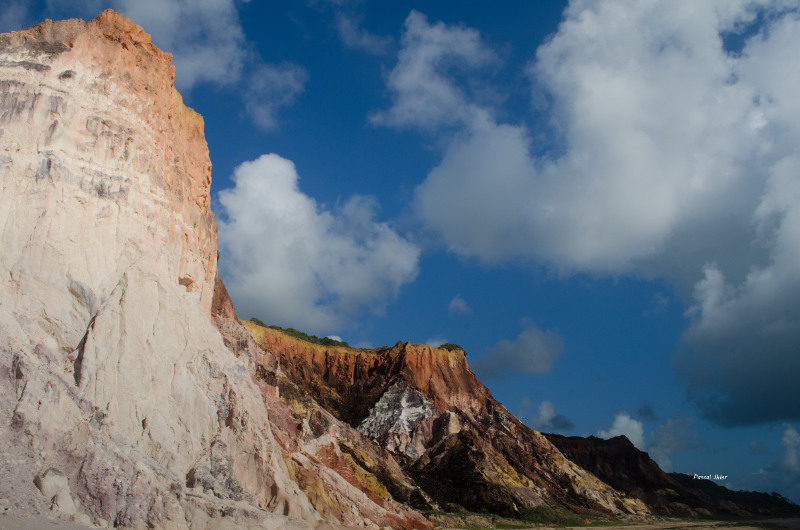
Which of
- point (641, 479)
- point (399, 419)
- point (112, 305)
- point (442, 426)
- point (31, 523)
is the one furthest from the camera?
point (641, 479)

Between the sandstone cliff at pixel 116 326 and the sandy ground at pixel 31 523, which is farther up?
the sandstone cliff at pixel 116 326

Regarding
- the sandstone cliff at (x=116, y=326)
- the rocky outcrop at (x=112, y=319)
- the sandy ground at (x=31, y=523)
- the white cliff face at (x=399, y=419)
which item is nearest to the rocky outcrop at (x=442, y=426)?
the white cliff face at (x=399, y=419)

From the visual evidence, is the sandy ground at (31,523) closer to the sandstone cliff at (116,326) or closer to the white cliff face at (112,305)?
the sandstone cliff at (116,326)

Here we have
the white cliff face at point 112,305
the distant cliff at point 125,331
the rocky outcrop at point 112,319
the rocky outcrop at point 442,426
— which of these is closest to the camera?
the rocky outcrop at point 112,319

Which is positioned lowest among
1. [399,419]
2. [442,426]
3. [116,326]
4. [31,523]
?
[31,523]

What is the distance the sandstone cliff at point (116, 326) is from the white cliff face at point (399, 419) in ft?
83.4

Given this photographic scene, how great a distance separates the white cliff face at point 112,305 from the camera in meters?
19.5

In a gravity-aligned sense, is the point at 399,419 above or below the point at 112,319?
above

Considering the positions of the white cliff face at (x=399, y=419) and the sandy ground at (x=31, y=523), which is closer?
the sandy ground at (x=31, y=523)

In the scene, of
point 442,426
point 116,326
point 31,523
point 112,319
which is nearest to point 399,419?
point 442,426

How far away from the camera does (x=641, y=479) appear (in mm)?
84438

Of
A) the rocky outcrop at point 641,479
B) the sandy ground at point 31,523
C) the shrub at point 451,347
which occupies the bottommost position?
the sandy ground at point 31,523

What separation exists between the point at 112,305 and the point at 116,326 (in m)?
0.95

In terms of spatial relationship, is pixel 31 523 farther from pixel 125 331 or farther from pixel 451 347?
pixel 451 347
